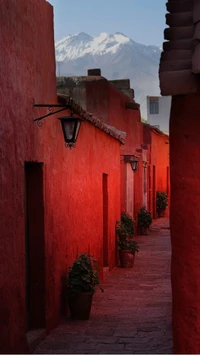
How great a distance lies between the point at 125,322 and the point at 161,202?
827 inches

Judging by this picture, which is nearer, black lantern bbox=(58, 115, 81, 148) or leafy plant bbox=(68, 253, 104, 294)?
black lantern bbox=(58, 115, 81, 148)

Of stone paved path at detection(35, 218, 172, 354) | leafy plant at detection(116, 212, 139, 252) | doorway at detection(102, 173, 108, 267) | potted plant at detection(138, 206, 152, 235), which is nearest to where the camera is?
stone paved path at detection(35, 218, 172, 354)

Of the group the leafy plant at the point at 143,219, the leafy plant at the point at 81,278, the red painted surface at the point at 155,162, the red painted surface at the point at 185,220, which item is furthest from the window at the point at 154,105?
the red painted surface at the point at 185,220

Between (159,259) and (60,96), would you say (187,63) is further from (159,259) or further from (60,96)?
(159,259)

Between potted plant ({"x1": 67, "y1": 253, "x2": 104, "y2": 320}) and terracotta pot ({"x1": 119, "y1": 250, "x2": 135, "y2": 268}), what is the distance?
220 inches

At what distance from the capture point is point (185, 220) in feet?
16.4

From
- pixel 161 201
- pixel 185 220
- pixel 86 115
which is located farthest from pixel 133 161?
pixel 185 220

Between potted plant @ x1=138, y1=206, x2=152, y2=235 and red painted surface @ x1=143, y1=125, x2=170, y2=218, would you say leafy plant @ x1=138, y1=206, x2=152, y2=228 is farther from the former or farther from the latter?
red painted surface @ x1=143, y1=125, x2=170, y2=218

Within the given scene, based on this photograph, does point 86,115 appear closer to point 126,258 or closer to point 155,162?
point 126,258

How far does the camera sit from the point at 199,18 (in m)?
4.94

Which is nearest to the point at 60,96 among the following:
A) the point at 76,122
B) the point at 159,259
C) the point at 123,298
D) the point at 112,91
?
the point at 76,122

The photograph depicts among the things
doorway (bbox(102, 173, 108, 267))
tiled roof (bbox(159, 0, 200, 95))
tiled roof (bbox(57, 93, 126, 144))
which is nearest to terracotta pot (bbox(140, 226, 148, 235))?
tiled roof (bbox(57, 93, 126, 144))

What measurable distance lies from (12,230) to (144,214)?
15.9 meters

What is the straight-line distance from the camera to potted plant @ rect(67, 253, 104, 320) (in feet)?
30.8
